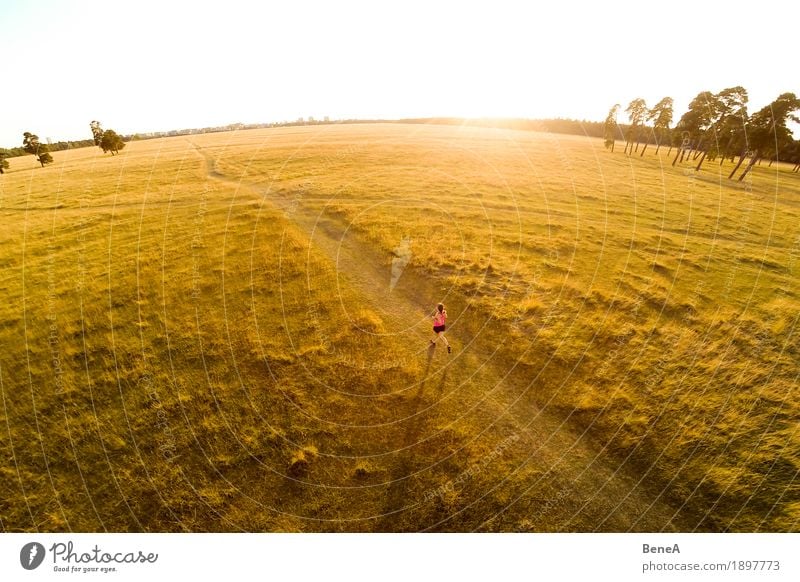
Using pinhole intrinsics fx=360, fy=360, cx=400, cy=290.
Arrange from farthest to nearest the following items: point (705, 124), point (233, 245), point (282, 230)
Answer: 1. point (705, 124)
2. point (282, 230)
3. point (233, 245)

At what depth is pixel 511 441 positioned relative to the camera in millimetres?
14719

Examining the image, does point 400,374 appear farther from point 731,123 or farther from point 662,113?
point 662,113

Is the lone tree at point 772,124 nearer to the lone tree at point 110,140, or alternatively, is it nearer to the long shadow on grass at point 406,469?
the long shadow on grass at point 406,469

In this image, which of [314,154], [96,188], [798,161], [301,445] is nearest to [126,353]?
[301,445]

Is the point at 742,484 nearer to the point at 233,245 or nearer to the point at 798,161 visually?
the point at 233,245

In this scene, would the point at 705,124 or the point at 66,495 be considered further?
the point at 705,124

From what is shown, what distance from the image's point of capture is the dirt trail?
483 inches

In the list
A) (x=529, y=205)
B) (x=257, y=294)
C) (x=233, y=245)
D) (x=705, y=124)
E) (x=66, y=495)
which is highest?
(x=705, y=124)

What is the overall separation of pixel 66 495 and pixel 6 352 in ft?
40.9

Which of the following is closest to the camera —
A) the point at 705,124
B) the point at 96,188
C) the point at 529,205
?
the point at 529,205
